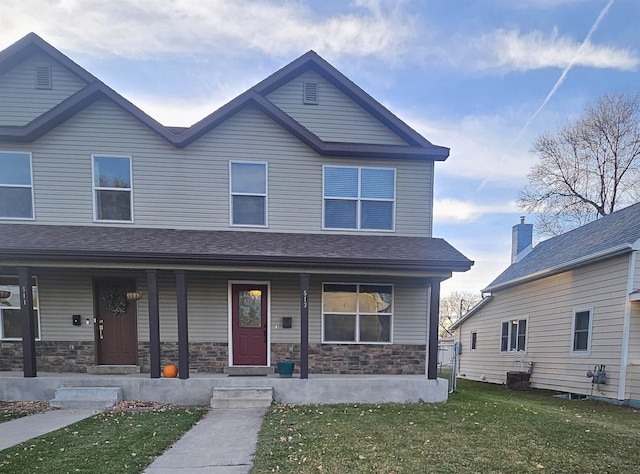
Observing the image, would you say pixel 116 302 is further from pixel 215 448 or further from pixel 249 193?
pixel 215 448

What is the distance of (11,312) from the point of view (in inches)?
306

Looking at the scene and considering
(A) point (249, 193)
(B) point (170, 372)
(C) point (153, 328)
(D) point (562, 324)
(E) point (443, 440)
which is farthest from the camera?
(D) point (562, 324)

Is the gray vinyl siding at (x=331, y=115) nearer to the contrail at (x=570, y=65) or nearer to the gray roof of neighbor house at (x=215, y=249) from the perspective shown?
the gray roof of neighbor house at (x=215, y=249)

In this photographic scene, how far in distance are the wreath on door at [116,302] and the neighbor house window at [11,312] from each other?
1460mm

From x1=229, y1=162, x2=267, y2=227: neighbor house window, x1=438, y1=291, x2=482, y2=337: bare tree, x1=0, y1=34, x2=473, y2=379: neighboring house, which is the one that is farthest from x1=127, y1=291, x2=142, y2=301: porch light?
x1=438, y1=291, x2=482, y2=337: bare tree

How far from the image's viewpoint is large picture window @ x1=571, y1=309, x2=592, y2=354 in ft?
28.6

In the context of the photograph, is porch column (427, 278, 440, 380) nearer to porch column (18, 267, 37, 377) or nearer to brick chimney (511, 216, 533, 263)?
porch column (18, 267, 37, 377)

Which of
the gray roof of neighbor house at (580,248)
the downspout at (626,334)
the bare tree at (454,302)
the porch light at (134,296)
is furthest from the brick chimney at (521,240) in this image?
the bare tree at (454,302)

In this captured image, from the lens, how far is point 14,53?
763 cm

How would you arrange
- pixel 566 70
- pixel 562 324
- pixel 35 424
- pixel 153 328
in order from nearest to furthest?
pixel 35 424 → pixel 153 328 → pixel 562 324 → pixel 566 70

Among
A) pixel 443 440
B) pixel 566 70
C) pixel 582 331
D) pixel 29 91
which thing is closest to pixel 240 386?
pixel 443 440

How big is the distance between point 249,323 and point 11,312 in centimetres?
538

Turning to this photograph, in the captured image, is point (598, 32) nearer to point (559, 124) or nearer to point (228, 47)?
point (559, 124)

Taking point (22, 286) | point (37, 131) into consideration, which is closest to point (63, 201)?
point (37, 131)
